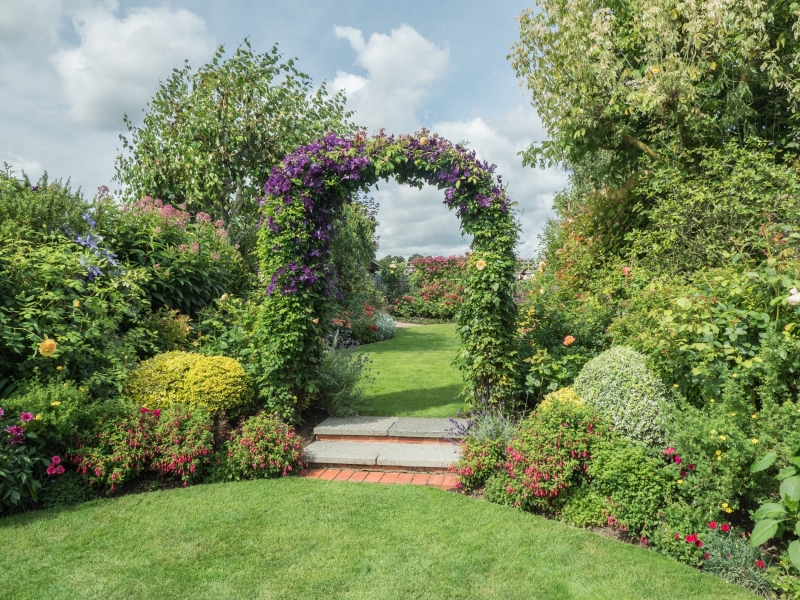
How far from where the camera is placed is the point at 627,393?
3.94m

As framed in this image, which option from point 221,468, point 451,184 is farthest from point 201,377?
point 451,184

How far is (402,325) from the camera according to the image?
1730cm

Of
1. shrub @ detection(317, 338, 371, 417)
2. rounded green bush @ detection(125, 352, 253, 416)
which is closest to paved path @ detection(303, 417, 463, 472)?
shrub @ detection(317, 338, 371, 417)

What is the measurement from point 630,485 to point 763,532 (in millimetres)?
804

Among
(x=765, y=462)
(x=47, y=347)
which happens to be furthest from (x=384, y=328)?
(x=765, y=462)

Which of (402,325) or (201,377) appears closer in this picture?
(201,377)

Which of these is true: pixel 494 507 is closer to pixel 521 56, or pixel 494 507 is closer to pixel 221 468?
pixel 221 468

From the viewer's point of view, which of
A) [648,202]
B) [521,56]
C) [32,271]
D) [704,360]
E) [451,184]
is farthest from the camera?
[521,56]

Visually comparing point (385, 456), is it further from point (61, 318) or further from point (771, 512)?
point (61, 318)

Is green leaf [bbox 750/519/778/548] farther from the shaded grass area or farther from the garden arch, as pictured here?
the garden arch

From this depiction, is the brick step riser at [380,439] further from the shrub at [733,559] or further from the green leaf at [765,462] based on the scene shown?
the green leaf at [765,462]

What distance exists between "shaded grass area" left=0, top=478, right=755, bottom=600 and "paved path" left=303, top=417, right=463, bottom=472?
22.1 inches

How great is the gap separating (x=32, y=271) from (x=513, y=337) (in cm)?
468

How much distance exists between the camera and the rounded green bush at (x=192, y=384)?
4.72 meters
